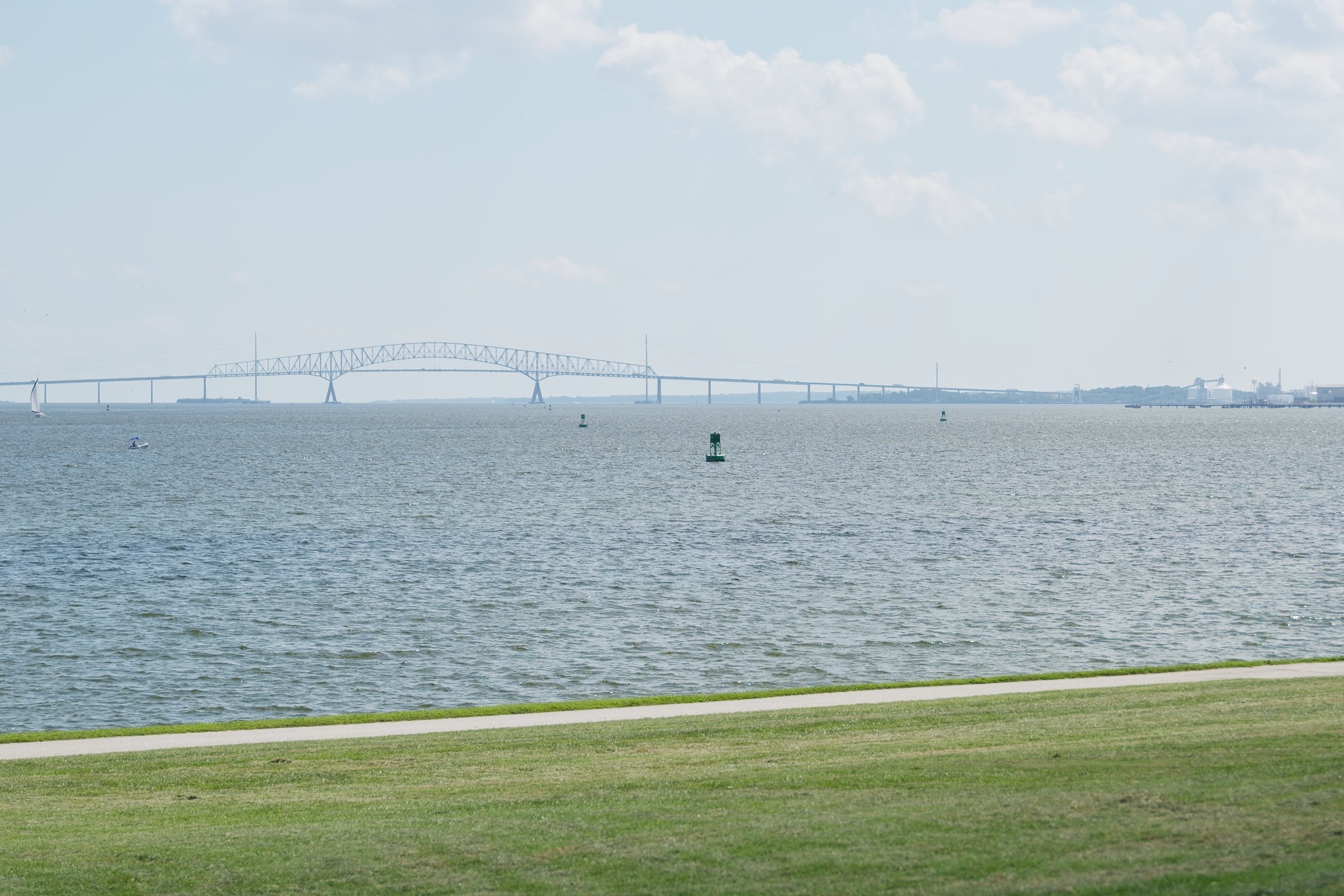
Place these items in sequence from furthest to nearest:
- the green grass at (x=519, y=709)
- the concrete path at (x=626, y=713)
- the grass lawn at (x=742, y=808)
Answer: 1. the green grass at (x=519, y=709)
2. the concrete path at (x=626, y=713)
3. the grass lawn at (x=742, y=808)

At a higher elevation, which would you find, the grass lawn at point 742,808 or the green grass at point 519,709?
the grass lawn at point 742,808

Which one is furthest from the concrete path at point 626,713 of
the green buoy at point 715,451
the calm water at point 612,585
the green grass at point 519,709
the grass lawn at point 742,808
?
the green buoy at point 715,451

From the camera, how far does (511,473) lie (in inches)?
3573

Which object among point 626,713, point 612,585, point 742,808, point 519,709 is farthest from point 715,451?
point 742,808

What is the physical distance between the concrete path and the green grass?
300 mm

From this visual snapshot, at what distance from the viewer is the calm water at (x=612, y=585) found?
25797 mm

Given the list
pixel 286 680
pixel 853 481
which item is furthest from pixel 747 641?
pixel 853 481

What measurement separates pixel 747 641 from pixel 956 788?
17.6 meters

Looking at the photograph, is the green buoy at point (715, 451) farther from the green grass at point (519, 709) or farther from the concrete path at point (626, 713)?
the concrete path at point (626, 713)

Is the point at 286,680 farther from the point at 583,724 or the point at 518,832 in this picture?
the point at 518,832

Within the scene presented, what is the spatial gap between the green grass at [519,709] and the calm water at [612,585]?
3.93 metres

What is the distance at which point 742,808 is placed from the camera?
36.2 feet

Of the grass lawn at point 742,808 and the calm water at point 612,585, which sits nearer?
the grass lawn at point 742,808

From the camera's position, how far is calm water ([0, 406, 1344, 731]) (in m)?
25.8
